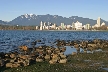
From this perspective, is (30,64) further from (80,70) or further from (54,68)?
(80,70)

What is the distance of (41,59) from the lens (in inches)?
1006

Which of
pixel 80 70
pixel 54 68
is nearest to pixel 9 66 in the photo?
pixel 54 68

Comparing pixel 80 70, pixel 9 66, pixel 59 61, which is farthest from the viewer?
pixel 59 61

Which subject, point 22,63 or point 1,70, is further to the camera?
point 22,63

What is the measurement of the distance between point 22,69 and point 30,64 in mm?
2755

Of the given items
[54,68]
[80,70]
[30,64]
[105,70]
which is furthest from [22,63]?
[105,70]

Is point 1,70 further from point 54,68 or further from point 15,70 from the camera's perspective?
point 54,68

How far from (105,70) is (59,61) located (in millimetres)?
5709

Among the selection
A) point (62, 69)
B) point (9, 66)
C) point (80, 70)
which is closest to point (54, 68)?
point (62, 69)

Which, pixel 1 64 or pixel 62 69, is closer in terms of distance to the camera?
pixel 62 69

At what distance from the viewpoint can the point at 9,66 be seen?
72.3ft

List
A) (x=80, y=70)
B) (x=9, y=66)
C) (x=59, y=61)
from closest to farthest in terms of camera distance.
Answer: (x=80, y=70)
(x=9, y=66)
(x=59, y=61)

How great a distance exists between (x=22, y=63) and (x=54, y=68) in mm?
3729

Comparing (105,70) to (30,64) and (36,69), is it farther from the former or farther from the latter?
(30,64)
